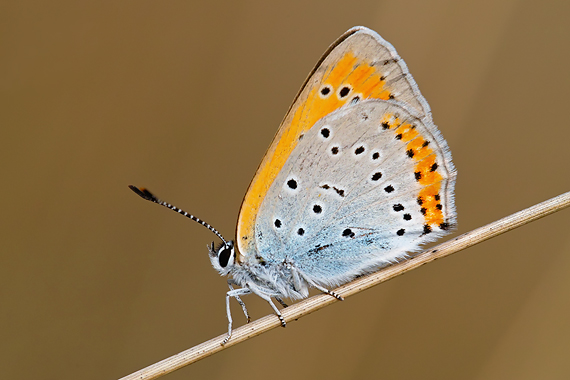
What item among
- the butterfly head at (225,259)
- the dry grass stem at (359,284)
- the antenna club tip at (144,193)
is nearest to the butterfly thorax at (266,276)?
the butterfly head at (225,259)

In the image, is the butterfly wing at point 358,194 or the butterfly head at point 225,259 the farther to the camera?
the butterfly head at point 225,259

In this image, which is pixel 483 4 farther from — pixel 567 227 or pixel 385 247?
pixel 385 247

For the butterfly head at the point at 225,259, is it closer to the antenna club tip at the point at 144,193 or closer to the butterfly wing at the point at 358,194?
the butterfly wing at the point at 358,194

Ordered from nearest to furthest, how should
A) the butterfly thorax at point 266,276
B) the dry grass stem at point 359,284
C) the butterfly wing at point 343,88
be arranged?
the dry grass stem at point 359,284 < the butterfly wing at point 343,88 < the butterfly thorax at point 266,276

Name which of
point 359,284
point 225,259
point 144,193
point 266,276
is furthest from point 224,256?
point 359,284

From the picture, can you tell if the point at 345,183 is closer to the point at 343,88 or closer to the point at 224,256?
the point at 343,88

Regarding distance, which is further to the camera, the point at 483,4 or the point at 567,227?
the point at 483,4

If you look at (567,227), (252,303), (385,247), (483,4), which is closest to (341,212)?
(385,247)
